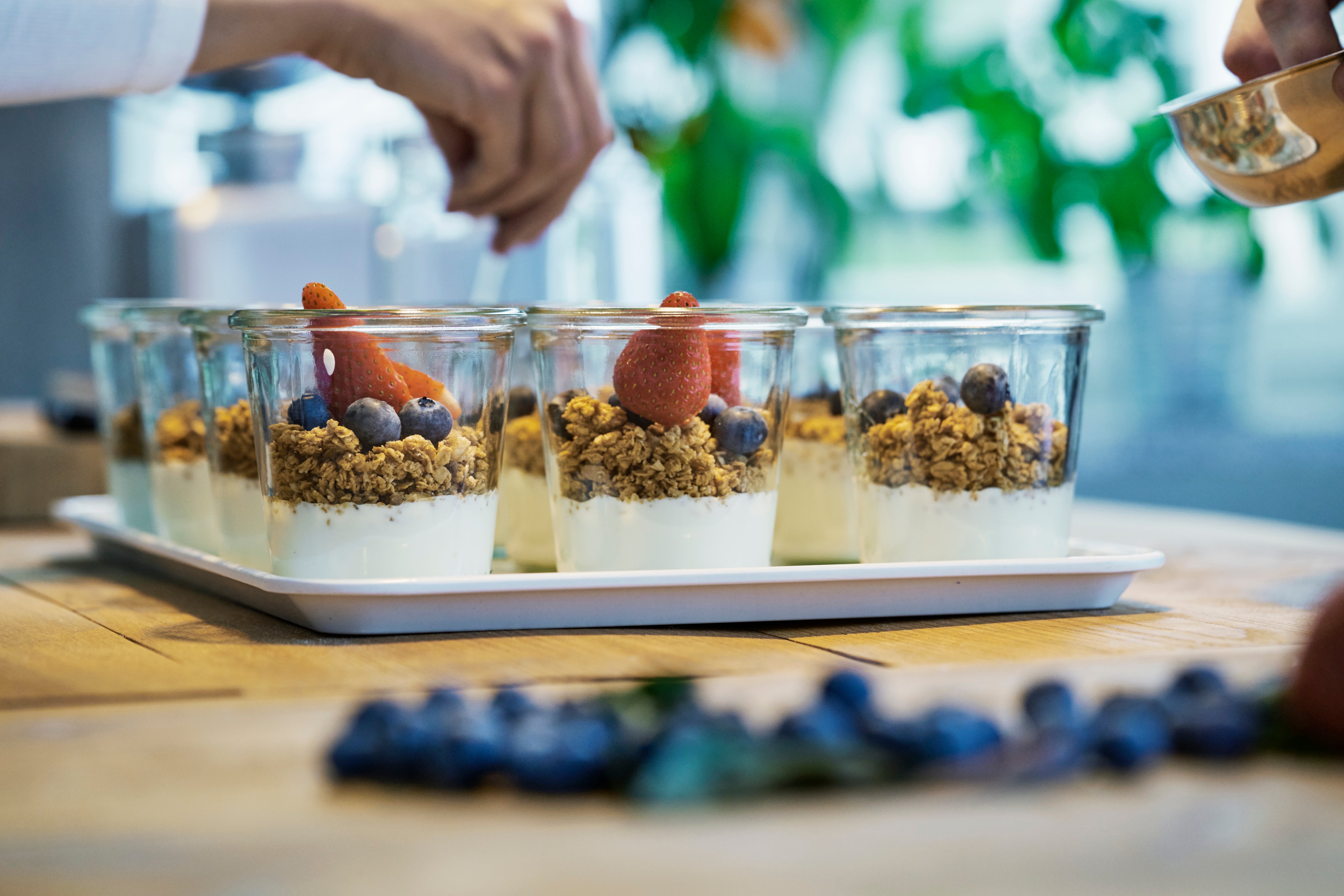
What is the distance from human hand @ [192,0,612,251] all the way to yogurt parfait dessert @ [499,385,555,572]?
258 mm

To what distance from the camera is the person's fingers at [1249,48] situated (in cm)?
89

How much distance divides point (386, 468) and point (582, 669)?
177 mm

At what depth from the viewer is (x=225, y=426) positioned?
92 cm

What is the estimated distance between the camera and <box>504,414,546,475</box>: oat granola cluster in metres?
0.93

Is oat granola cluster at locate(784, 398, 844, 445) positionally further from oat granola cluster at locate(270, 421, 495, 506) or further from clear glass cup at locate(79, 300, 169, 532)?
clear glass cup at locate(79, 300, 169, 532)

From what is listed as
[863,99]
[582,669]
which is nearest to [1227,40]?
[582,669]

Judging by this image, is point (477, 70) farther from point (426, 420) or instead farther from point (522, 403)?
Result: point (426, 420)

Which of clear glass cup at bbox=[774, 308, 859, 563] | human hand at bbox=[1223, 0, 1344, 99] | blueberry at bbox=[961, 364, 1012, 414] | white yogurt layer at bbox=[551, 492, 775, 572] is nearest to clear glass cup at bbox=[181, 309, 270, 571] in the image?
white yogurt layer at bbox=[551, 492, 775, 572]

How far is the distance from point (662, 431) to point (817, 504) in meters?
0.23

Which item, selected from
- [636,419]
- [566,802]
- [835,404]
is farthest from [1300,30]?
[566,802]

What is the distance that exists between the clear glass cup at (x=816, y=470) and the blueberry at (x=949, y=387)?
0.14m

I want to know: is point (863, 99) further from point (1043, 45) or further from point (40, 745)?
point (40, 745)

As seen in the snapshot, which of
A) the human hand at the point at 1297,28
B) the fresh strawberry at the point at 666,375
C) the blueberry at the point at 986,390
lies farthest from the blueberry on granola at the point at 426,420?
the human hand at the point at 1297,28

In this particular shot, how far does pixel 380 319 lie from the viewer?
2.38ft
